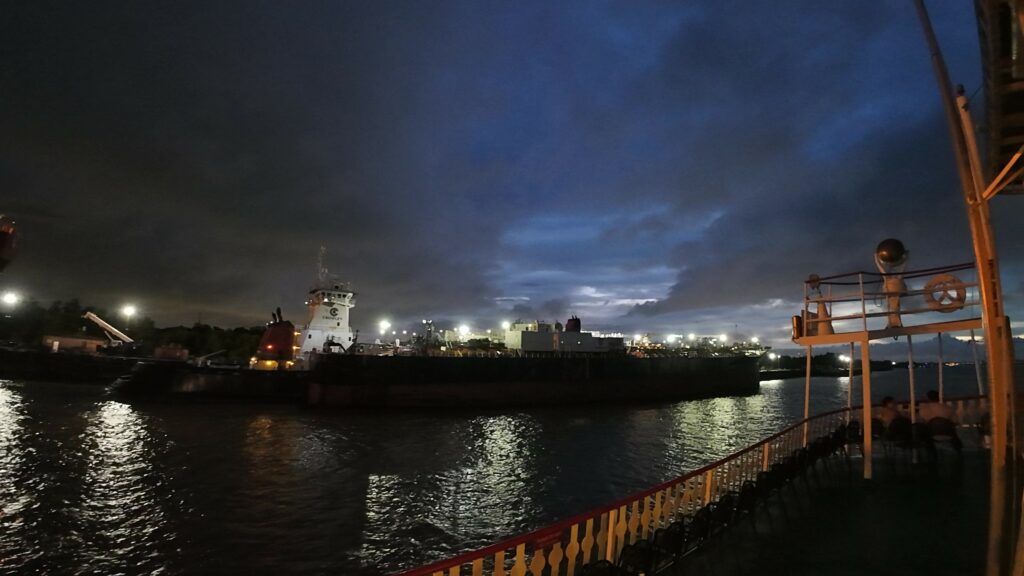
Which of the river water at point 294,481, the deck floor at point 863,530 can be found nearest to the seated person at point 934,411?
the deck floor at point 863,530

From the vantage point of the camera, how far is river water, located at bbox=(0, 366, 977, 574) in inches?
359

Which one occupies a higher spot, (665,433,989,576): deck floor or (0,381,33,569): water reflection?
(665,433,989,576): deck floor

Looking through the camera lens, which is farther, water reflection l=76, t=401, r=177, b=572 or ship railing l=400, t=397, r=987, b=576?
water reflection l=76, t=401, r=177, b=572

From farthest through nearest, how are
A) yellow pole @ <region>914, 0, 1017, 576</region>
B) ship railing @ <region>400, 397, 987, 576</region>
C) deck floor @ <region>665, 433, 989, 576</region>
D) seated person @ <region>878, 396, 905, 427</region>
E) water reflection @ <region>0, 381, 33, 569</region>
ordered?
seated person @ <region>878, 396, 905, 427</region>, water reflection @ <region>0, 381, 33, 569</region>, yellow pole @ <region>914, 0, 1017, 576</region>, deck floor @ <region>665, 433, 989, 576</region>, ship railing @ <region>400, 397, 987, 576</region>

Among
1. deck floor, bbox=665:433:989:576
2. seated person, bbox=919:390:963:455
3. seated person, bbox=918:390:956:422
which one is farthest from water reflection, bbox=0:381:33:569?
seated person, bbox=918:390:956:422

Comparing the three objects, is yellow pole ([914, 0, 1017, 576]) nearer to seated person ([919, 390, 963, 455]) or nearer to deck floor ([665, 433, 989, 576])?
deck floor ([665, 433, 989, 576])

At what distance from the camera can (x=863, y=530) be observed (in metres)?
7.19

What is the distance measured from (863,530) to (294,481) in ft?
46.1

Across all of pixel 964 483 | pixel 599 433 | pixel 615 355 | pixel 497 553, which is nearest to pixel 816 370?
pixel 615 355

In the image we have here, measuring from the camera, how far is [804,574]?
5.65m

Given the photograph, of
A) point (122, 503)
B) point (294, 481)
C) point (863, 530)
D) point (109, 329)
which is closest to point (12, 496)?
point (122, 503)

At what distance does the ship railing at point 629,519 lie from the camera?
12.8ft

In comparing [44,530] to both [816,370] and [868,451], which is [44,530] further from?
[816,370]

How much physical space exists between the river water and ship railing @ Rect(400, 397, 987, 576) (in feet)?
9.84
